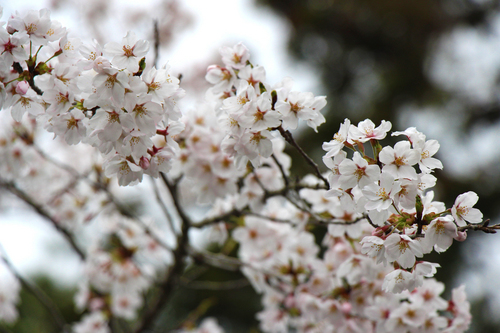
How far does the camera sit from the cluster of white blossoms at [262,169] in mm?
669

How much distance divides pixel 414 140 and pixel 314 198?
1.25 ft

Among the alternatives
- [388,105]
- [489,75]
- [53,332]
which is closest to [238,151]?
[53,332]

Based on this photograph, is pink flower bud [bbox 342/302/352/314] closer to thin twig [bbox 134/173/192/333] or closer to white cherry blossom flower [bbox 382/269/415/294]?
white cherry blossom flower [bbox 382/269/415/294]

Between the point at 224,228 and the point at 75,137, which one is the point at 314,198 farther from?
the point at 75,137

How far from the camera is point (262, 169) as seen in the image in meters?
1.07

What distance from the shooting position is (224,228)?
1.32m

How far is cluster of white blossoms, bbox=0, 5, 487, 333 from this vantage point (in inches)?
26.4

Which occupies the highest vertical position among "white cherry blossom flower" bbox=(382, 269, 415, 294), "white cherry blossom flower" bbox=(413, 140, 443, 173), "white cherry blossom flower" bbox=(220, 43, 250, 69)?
"white cherry blossom flower" bbox=(220, 43, 250, 69)

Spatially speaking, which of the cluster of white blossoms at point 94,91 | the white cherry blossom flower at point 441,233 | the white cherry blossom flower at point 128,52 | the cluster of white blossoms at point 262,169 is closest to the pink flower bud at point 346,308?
the cluster of white blossoms at point 262,169

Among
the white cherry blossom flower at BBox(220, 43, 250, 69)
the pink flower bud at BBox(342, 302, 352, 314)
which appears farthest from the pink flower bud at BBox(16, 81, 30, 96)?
the pink flower bud at BBox(342, 302, 352, 314)

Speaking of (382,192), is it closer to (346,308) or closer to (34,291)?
(346,308)

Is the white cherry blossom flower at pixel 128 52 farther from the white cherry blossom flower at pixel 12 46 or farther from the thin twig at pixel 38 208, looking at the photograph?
the thin twig at pixel 38 208

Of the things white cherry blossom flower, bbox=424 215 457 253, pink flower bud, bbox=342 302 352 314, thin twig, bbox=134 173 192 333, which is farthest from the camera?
thin twig, bbox=134 173 192 333

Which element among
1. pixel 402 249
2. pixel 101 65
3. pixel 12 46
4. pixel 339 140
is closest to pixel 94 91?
pixel 101 65
